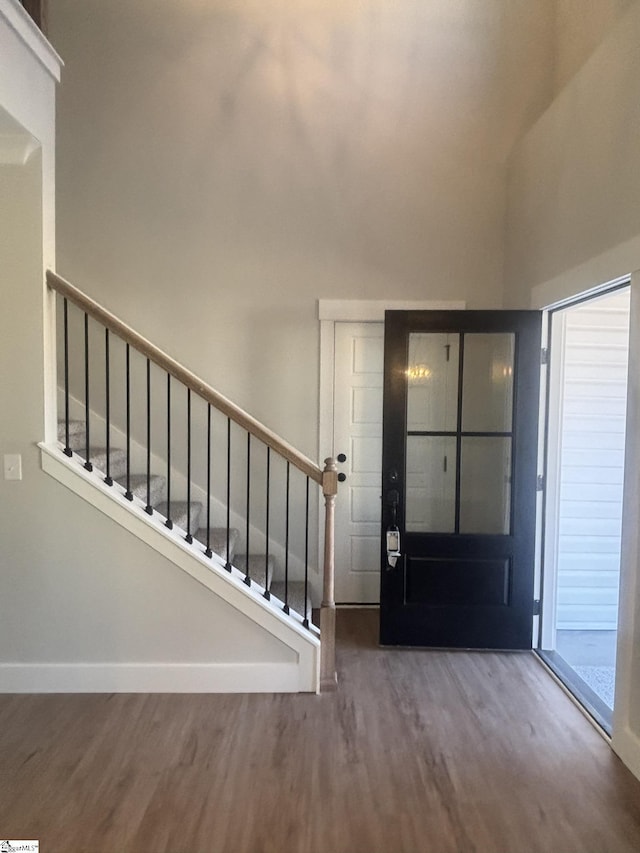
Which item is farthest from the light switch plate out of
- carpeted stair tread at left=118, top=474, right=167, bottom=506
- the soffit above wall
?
the soffit above wall

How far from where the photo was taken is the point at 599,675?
305cm

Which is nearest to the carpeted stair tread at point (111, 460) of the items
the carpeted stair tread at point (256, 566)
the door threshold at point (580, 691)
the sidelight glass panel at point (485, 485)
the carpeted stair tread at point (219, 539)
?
the carpeted stair tread at point (219, 539)

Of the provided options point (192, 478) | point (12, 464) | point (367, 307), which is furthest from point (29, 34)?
point (192, 478)

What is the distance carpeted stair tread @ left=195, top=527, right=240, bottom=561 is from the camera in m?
3.31

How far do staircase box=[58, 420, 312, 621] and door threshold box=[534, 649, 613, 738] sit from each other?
51.9 inches

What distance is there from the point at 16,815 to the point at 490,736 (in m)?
1.81

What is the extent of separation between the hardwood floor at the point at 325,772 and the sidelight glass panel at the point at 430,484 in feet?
2.66

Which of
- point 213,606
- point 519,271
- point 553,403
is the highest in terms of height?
point 519,271

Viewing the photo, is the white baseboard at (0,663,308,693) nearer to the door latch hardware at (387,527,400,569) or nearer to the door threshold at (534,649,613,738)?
the door latch hardware at (387,527,400,569)

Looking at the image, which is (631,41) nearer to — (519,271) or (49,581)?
(519,271)

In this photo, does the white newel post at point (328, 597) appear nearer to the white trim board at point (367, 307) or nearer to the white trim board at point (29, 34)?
the white trim board at point (367, 307)

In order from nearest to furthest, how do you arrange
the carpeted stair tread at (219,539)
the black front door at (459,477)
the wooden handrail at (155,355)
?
1. the wooden handrail at (155,355)
2. the black front door at (459,477)
3. the carpeted stair tread at (219,539)

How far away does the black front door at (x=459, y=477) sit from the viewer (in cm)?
319

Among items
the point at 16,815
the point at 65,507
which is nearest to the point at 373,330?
the point at 65,507
